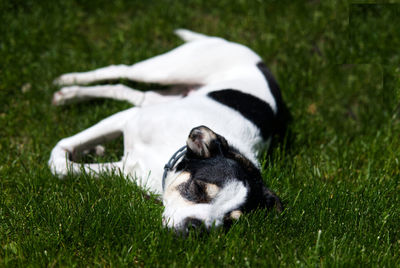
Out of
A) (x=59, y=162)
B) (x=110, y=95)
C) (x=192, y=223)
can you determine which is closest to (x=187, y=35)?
(x=110, y=95)

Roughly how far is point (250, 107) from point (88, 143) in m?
1.64

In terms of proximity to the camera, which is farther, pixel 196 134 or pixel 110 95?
pixel 110 95

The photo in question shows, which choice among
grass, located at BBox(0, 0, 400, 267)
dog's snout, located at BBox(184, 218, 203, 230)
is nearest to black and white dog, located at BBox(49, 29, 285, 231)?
dog's snout, located at BBox(184, 218, 203, 230)

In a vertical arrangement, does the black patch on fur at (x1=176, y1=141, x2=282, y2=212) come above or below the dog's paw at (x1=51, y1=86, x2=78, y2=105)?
above

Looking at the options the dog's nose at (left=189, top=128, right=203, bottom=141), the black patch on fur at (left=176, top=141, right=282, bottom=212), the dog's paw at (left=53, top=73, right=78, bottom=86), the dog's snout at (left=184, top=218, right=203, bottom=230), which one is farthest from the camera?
the dog's paw at (left=53, top=73, right=78, bottom=86)

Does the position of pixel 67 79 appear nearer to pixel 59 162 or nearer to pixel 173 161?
pixel 59 162

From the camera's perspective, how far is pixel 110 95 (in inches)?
208

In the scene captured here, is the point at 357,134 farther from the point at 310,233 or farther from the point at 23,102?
the point at 23,102

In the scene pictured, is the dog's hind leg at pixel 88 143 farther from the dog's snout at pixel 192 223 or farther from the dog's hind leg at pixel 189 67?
the dog's snout at pixel 192 223

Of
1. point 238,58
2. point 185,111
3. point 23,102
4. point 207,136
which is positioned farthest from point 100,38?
point 207,136

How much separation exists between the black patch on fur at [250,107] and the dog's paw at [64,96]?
169cm

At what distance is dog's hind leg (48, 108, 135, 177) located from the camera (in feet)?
13.1

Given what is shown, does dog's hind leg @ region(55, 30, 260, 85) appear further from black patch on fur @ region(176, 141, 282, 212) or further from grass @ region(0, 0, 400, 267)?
black patch on fur @ region(176, 141, 282, 212)

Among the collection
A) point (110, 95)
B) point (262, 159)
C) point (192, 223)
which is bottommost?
point (262, 159)
